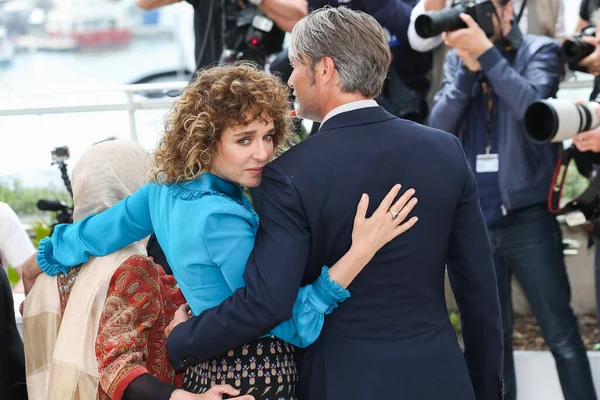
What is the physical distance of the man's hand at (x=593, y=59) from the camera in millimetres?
3193

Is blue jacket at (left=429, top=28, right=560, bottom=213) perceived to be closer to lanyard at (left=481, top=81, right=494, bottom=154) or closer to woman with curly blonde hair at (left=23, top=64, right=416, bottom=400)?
lanyard at (left=481, top=81, right=494, bottom=154)

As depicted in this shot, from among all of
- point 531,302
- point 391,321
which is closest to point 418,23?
point 531,302

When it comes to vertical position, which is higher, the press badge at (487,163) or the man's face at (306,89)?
the man's face at (306,89)

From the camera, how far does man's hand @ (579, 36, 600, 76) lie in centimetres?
319

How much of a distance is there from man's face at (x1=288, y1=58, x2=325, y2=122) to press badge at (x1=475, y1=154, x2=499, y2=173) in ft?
4.93

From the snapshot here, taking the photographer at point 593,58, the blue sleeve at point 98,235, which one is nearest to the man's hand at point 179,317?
the blue sleeve at point 98,235

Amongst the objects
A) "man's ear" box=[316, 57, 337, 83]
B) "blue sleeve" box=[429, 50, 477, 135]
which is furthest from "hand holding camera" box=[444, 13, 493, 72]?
"man's ear" box=[316, 57, 337, 83]

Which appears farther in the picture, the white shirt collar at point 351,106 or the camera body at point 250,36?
the camera body at point 250,36

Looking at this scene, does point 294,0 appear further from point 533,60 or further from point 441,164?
point 441,164

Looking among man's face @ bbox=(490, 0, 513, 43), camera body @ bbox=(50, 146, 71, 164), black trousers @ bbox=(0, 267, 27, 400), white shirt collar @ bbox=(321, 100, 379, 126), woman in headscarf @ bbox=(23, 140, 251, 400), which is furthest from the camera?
camera body @ bbox=(50, 146, 71, 164)

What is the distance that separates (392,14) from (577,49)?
0.76m

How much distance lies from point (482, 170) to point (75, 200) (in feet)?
5.36

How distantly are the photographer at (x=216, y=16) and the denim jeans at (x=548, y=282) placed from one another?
1204 millimetres

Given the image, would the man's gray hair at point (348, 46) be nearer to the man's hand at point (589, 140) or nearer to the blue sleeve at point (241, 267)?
the blue sleeve at point (241, 267)
